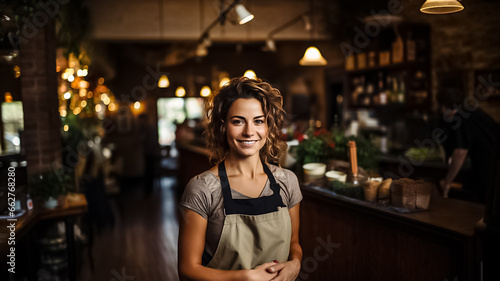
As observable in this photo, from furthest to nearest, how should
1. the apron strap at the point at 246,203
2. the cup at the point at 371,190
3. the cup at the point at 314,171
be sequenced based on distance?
the cup at the point at 314,171, the cup at the point at 371,190, the apron strap at the point at 246,203

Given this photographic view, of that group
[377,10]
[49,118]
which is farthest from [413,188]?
[377,10]

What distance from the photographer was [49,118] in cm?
435

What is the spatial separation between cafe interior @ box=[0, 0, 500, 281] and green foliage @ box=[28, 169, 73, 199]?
0.04 ft

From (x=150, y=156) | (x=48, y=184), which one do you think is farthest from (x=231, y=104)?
(x=150, y=156)

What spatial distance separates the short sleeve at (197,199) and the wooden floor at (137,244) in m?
2.93

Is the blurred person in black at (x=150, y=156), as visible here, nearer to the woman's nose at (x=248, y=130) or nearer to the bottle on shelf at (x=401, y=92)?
the bottle on shelf at (x=401, y=92)

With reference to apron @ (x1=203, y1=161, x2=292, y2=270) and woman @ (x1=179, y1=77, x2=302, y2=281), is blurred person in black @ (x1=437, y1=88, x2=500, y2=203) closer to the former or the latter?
woman @ (x1=179, y1=77, x2=302, y2=281)

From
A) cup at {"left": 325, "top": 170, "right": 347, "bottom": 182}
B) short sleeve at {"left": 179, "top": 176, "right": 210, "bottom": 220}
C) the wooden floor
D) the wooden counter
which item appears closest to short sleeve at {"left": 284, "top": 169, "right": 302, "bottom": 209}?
short sleeve at {"left": 179, "top": 176, "right": 210, "bottom": 220}

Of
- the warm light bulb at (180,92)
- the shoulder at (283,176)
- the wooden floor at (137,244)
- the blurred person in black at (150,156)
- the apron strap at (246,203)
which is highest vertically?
the warm light bulb at (180,92)

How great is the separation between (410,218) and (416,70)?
4.59 metres

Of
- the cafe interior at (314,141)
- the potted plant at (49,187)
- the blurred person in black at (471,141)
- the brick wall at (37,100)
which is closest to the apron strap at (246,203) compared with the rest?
the cafe interior at (314,141)

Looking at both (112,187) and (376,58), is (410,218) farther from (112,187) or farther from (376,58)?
(112,187)

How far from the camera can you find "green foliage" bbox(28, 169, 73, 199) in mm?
3913

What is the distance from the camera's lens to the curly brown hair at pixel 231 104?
1.88 meters
